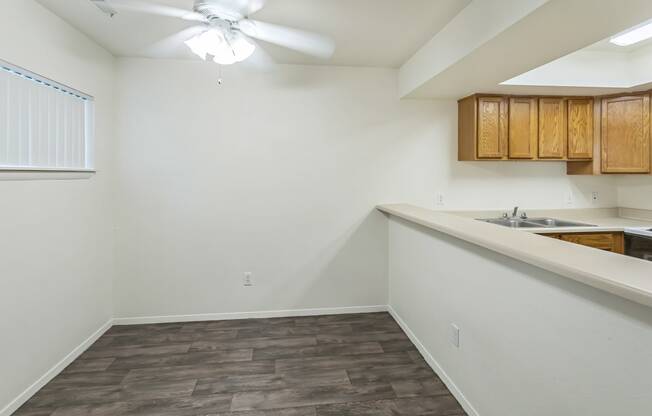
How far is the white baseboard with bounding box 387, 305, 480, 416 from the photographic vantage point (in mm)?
1993

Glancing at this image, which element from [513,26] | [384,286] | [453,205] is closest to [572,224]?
[453,205]

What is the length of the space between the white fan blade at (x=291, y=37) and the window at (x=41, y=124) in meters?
1.35

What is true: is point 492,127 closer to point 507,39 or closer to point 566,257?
point 507,39

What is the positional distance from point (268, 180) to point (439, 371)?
2139 mm

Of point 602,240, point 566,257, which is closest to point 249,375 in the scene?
point 566,257

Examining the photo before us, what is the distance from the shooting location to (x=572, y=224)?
343cm

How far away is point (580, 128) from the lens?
11.4 ft

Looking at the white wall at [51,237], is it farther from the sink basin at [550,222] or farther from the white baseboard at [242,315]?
the sink basin at [550,222]

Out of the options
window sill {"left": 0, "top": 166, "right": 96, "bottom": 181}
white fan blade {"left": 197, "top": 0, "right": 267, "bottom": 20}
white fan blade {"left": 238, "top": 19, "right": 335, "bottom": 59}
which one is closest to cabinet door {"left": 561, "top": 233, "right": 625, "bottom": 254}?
white fan blade {"left": 238, "top": 19, "right": 335, "bottom": 59}

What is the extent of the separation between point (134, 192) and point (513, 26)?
3155 millimetres

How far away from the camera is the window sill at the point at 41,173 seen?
1.95 m

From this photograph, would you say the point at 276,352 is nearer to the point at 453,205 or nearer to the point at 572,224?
the point at 453,205

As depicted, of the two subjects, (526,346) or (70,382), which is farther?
(70,382)

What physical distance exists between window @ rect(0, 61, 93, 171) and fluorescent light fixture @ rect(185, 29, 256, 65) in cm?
102
